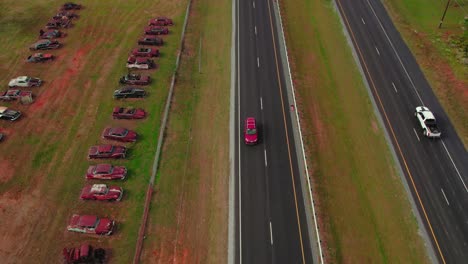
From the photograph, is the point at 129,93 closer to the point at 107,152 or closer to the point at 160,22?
the point at 107,152

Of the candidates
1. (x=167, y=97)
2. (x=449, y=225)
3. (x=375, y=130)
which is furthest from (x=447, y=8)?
(x=167, y=97)

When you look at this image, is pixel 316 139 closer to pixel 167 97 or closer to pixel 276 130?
pixel 276 130

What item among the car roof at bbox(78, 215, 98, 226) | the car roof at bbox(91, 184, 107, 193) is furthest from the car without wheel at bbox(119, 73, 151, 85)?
the car roof at bbox(78, 215, 98, 226)

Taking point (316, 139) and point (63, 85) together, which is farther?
point (63, 85)

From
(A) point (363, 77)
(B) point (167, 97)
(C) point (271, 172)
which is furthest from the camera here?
(A) point (363, 77)

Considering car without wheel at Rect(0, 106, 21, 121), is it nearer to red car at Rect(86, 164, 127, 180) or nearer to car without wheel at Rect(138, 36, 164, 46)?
red car at Rect(86, 164, 127, 180)
